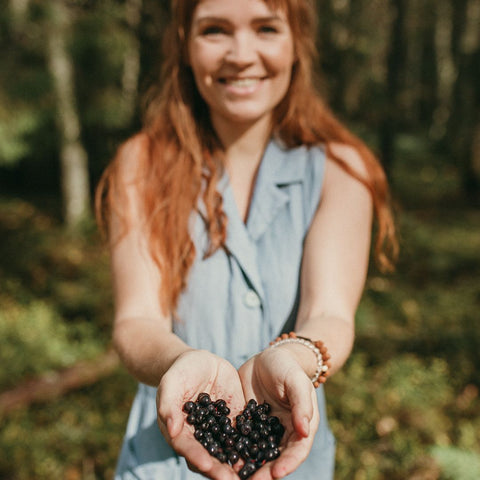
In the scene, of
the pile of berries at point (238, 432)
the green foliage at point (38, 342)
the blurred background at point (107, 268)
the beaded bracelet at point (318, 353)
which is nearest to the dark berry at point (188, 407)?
the pile of berries at point (238, 432)

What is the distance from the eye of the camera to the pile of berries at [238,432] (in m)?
1.54

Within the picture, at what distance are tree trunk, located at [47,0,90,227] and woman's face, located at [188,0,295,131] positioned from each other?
6479 millimetres

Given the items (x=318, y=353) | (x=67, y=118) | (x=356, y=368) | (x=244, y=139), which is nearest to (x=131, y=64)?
(x=67, y=118)

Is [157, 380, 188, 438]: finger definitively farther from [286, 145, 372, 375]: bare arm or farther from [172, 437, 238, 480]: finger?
[286, 145, 372, 375]: bare arm

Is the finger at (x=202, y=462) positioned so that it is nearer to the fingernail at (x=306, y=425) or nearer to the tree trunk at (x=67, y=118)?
the fingernail at (x=306, y=425)

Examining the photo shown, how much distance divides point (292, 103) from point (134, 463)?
166 centimetres

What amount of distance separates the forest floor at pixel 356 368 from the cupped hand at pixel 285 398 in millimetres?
1862

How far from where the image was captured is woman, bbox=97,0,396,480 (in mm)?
1892

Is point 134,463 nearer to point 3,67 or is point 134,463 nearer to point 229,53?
point 229,53

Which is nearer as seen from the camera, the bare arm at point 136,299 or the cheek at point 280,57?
the bare arm at point 136,299

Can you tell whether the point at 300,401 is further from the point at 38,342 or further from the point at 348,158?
the point at 38,342

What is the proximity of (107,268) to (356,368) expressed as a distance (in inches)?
174

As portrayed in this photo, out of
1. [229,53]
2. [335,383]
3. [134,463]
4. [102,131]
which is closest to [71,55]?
[102,131]

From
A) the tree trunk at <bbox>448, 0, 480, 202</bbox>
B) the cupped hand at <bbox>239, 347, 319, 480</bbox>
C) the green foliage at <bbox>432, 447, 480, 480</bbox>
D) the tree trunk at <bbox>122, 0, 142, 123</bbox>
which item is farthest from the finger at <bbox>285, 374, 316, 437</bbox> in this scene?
the tree trunk at <bbox>448, 0, 480, 202</bbox>
